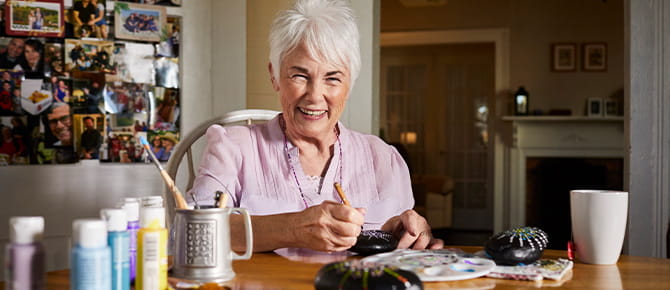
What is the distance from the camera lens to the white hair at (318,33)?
1.46 m

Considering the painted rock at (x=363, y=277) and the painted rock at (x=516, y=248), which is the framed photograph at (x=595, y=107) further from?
the painted rock at (x=363, y=277)

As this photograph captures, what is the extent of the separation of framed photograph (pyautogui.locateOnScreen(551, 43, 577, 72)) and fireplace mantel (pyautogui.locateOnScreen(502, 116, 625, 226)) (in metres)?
0.66

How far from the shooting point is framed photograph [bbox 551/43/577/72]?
668 centimetres

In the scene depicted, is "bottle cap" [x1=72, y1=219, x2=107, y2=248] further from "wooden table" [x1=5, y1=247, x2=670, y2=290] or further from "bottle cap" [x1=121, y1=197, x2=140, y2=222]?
"wooden table" [x1=5, y1=247, x2=670, y2=290]

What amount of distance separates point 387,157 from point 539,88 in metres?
5.51

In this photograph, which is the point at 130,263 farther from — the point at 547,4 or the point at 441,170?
the point at 441,170

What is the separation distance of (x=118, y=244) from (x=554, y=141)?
20.4 ft

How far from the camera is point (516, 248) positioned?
1082mm

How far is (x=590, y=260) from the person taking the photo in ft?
3.85

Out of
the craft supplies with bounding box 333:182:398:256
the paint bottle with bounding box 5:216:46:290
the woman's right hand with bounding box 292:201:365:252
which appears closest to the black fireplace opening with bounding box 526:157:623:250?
the craft supplies with bounding box 333:182:398:256

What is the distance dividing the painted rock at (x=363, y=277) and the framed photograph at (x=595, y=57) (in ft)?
21.1

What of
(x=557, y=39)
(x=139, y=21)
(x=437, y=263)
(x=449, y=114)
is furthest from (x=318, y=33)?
(x=449, y=114)

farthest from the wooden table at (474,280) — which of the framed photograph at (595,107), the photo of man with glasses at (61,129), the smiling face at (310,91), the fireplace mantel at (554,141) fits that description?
the framed photograph at (595,107)

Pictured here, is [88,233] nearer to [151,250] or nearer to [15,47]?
[151,250]
